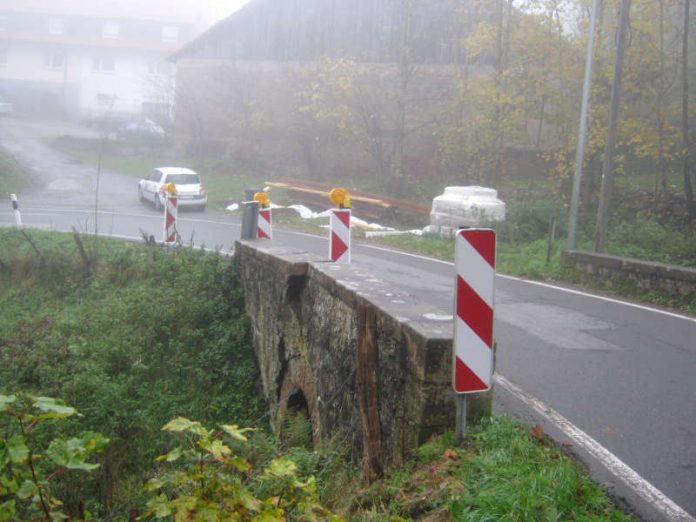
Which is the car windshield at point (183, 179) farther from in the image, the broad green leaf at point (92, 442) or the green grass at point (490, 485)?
the broad green leaf at point (92, 442)

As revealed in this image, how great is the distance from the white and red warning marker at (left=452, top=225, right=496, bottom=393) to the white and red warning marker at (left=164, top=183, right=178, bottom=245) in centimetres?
1131

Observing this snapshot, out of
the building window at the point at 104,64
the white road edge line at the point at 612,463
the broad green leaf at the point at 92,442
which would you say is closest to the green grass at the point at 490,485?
the white road edge line at the point at 612,463

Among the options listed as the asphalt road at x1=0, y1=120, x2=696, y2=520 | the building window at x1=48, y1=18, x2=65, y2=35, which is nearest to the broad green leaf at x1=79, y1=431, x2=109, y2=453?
the asphalt road at x1=0, y1=120, x2=696, y2=520

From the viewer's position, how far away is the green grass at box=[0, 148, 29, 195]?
102ft

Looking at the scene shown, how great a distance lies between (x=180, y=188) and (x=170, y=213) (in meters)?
11.9

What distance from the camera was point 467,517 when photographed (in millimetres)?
3559

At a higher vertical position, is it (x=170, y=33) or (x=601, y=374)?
(x=170, y=33)

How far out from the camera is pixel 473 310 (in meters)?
4.37

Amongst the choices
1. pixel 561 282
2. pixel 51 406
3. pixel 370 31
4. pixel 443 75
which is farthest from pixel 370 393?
pixel 370 31

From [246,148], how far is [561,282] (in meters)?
26.0

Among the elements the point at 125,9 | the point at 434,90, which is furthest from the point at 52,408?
the point at 125,9

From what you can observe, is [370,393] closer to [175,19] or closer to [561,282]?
[561,282]

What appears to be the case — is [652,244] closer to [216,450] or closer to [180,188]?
[216,450]

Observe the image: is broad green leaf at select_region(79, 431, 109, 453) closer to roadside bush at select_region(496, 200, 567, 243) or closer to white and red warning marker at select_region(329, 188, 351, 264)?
white and red warning marker at select_region(329, 188, 351, 264)
